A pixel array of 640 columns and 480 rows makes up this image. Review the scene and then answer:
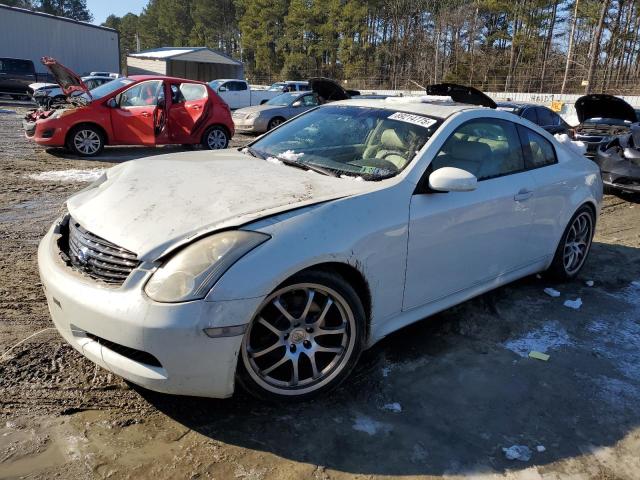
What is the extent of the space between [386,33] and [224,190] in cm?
6027

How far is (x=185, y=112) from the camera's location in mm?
10945

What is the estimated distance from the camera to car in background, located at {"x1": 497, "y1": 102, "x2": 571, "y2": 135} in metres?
11.3

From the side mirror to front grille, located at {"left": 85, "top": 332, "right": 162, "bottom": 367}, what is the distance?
1.77 m

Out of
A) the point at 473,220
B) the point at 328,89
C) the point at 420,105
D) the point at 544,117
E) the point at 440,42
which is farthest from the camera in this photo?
the point at 440,42

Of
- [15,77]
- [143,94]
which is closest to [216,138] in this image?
[143,94]

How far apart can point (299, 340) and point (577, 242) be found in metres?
3.20

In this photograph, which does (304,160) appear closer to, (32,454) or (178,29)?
(32,454)

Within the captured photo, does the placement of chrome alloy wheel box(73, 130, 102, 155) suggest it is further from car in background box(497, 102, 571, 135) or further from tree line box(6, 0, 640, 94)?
tree line box(6, 0, 640, 94)

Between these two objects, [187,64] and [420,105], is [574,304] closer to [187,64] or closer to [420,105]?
[420,105]

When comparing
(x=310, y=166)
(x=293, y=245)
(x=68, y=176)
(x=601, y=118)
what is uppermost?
(x=601, y=118)

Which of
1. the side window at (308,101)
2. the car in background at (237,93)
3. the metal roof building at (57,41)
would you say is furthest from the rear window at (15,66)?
the side window at (308,101)

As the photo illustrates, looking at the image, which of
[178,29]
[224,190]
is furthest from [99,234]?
[178,29]

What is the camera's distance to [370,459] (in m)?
2.38

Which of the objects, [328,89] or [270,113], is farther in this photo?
[270,113]
